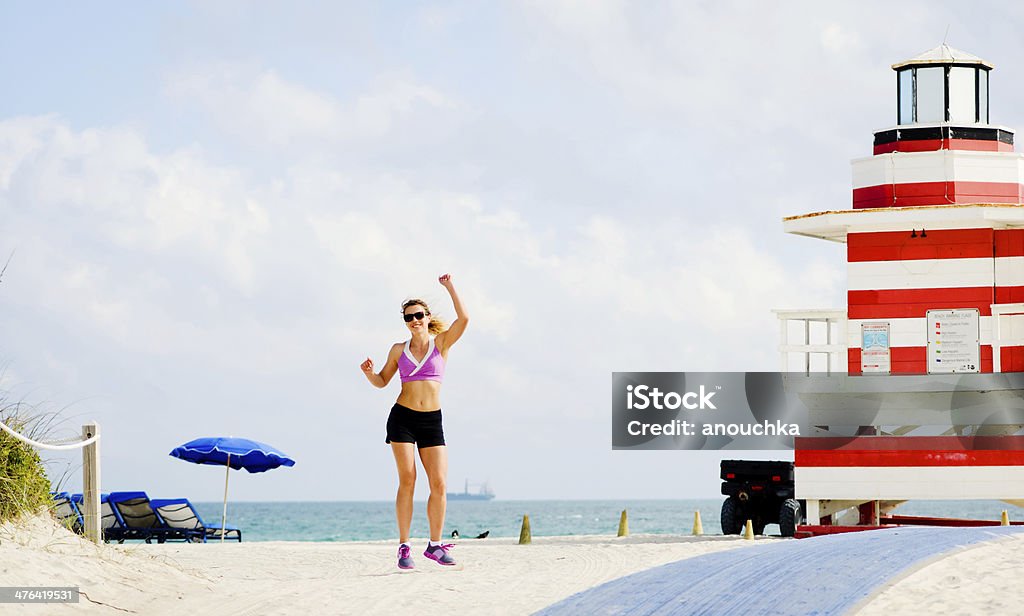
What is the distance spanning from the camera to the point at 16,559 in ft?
36.2

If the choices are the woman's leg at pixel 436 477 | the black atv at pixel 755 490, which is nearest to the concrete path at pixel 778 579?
the woman's leg at pixel 436 477

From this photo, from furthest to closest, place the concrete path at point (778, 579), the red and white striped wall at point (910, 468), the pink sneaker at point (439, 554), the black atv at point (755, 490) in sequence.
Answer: the black atv at point (755, 490), the red and white striped wall at point (910, 468), the pink sneaker at point (439, 554), the concrete path at point (778, 579)

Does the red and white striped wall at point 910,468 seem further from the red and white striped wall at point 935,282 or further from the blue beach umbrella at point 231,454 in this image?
the blue beach umbrella at point 231,454

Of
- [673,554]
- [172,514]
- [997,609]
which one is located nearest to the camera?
[997,609]

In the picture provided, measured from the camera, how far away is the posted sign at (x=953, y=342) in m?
19.6

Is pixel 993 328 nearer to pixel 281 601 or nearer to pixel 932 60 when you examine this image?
pixel 932 60

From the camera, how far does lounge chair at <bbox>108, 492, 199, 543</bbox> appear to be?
24922 mm

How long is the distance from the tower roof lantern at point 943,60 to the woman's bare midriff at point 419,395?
11994 mm

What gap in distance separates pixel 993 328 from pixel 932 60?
4.43 meters

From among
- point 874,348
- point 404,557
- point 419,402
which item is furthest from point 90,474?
point 874,348

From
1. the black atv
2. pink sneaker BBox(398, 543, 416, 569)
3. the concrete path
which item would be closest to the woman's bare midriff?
pink sneaker BBox(398, 543, 416, 569)

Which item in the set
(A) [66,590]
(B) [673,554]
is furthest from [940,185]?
(A) [66,590]

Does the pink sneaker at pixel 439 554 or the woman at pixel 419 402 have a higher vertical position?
the woman at pixel 419 402

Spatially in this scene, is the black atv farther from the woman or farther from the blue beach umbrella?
the woman
